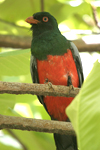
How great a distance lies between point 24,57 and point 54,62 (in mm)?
Result: 854

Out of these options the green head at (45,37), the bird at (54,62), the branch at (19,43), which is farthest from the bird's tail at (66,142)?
the branch at (19,43)

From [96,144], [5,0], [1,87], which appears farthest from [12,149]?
[5,0]

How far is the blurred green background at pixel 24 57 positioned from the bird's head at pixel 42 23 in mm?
136

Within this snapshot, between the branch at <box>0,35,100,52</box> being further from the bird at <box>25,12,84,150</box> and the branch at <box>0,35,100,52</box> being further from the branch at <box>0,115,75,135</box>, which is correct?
the branch at <box>0,115,75,135</box>

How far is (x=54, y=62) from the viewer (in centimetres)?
384

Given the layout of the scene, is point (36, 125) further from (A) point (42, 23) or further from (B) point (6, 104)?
(A) point (42, 23)

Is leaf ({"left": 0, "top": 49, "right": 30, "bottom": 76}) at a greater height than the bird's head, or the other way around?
the bird's head

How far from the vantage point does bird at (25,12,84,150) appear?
12.6ft

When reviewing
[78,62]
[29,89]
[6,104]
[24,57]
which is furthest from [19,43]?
[29,89]

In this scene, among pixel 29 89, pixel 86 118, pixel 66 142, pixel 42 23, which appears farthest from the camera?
pixel 42 23

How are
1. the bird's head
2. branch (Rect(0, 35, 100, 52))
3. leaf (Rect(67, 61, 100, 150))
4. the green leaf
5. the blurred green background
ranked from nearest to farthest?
1. leaf (Rect(67, 61, 100, 150))
2. the green leaf
3. the blurred green background
4. branch (Rect(0, 35, 100, 52))
5. the bird's head

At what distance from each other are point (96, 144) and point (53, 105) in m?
3.28

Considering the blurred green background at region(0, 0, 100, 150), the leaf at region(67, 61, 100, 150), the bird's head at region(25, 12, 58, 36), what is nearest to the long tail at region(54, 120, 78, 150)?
the blurred green background at region(0, 0, 100, 150)

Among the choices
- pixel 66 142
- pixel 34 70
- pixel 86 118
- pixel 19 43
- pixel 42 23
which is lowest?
pixel 66 142
